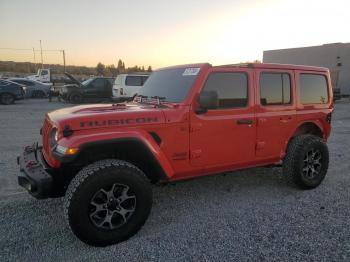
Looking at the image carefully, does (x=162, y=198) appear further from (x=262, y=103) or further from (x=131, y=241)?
(x=262, y=103)

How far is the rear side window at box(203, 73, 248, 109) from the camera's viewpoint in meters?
3.88

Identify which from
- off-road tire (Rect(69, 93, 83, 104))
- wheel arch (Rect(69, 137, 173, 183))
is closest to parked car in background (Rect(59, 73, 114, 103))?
off-road tire (Rect(69, 93, 83, 104))

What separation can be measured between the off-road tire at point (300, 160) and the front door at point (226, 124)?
2.35ft

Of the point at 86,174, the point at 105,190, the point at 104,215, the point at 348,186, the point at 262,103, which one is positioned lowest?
the point at 348,186

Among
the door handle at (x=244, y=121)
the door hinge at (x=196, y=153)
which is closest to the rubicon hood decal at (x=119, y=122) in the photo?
the door hinge at (x=196, y=153)

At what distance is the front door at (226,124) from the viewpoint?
12.4 feet

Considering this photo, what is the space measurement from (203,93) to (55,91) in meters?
18.5

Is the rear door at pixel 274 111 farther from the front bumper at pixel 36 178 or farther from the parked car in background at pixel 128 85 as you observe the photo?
the parked car in background at pixel 128 85

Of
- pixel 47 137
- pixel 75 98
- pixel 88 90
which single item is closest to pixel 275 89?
pixel 47 137

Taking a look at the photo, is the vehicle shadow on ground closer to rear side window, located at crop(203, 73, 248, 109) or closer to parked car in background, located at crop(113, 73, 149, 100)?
rear side window, located at crop(203, 73, 248, 109)

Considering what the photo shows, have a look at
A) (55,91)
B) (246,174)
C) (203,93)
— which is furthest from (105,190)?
(55,91)

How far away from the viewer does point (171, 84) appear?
412cm

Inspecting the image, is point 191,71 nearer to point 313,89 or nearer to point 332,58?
point 313,89

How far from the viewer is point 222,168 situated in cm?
405
